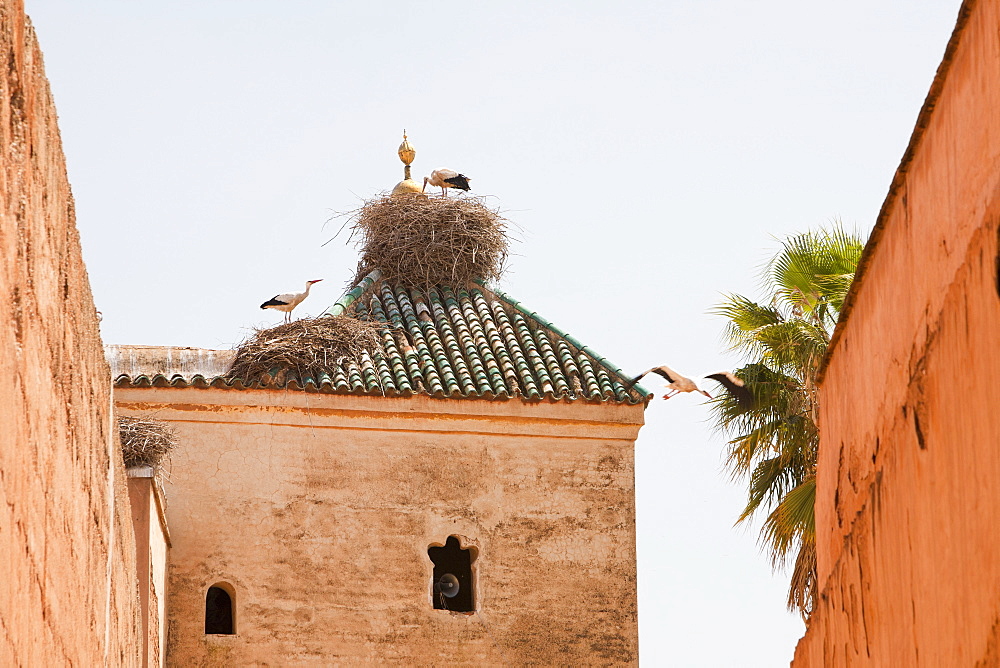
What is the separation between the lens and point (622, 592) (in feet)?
48.5

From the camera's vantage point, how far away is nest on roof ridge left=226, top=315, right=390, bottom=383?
14.9 meters

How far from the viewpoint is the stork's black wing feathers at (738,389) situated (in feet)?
41.9

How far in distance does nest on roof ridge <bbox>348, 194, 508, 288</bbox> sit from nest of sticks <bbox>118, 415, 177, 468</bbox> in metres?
4.34

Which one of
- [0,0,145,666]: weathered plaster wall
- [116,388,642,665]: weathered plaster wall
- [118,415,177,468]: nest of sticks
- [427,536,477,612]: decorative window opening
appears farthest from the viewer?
[427,536,477,612]: decorative window opening

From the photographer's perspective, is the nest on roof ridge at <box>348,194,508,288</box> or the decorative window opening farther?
the nest on roof ridge at <box>348,194,508,288</box>

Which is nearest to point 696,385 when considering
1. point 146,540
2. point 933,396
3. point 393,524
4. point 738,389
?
point 738,389

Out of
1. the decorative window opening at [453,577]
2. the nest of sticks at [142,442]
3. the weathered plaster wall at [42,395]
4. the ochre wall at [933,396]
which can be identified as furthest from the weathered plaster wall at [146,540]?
the ochre wall at [933,396]

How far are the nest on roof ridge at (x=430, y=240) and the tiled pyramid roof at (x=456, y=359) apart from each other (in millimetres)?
180

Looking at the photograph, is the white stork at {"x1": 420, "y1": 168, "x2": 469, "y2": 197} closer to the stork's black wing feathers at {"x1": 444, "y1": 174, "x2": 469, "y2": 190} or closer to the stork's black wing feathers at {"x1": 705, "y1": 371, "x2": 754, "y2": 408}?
the stork's black wing feathers at {"x1": 444, "y1": 174, "x2": 469, "y2": 190}

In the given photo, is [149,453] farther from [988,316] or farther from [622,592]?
[988,316]

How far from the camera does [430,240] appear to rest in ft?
56.6

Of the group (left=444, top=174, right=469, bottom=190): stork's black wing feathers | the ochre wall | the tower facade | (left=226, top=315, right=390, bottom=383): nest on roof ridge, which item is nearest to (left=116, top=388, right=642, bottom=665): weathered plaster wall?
the tower facade

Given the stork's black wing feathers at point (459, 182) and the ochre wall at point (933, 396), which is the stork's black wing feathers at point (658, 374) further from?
the ochre wall at point (933, 396)

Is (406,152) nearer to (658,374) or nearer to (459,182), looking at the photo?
(459,182)
